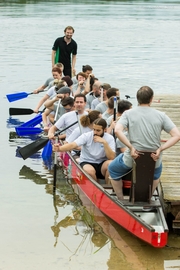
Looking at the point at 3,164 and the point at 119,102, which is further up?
the point at 119,102

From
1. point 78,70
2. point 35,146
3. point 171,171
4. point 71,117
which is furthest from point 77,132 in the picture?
point 78,70

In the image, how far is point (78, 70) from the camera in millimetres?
24469

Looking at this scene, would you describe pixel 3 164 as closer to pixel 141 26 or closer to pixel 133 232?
pixel 133 232

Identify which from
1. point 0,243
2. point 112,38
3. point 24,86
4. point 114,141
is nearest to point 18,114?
point 24,86

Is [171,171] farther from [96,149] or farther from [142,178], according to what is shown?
[142,178]

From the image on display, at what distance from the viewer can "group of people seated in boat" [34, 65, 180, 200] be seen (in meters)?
8.05

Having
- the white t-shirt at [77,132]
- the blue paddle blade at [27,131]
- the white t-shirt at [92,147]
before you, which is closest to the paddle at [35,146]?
the white t-shirt at [77,132]

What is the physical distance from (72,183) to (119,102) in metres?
1.63

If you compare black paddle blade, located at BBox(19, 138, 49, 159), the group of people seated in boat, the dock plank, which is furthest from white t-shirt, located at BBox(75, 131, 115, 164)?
black paddle blade, located at BBox(19, 138, 49, 159)

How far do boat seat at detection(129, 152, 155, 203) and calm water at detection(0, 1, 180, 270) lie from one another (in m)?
0.61

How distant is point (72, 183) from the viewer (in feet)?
36.7

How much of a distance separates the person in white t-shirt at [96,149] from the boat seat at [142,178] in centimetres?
135

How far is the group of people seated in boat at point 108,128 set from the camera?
805 cm

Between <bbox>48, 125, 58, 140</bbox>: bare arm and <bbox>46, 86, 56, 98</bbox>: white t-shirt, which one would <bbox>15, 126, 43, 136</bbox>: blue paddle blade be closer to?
<bbox>46, 86, 56, 98</bbox>: white t-shirt
